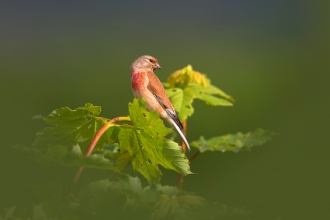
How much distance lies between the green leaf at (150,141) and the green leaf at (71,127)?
0.09 metres

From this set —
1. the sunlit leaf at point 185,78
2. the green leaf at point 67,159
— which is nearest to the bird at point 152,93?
the sunlit leaf at point 185,78

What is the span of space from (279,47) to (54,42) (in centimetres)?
653

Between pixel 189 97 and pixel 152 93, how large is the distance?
35cm

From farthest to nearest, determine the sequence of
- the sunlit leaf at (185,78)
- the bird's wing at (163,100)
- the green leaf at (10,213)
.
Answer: the sunlit leaf at (185,78), the bird's wing at (163,100), the green leaf at (10,213)

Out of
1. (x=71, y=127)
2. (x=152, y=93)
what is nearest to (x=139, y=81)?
(x=152, y=93)

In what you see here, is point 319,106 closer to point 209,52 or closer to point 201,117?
point 201,117

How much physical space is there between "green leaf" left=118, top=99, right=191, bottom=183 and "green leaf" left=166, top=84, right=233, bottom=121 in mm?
1282

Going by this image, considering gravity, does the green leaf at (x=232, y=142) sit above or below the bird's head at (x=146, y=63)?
below

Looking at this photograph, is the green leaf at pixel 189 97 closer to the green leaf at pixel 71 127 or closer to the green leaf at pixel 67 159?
the green leaf at pixel 71 127

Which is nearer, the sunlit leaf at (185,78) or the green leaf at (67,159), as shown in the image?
the green leaf at (67,159)

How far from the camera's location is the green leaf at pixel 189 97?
9.86ft

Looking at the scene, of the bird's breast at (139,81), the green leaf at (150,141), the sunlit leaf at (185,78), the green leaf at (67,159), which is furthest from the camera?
the sunlit leaf at (185,78)

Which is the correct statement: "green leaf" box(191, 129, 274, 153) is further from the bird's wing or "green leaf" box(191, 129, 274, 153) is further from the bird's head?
the bird's head

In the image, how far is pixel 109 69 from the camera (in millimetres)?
13609
